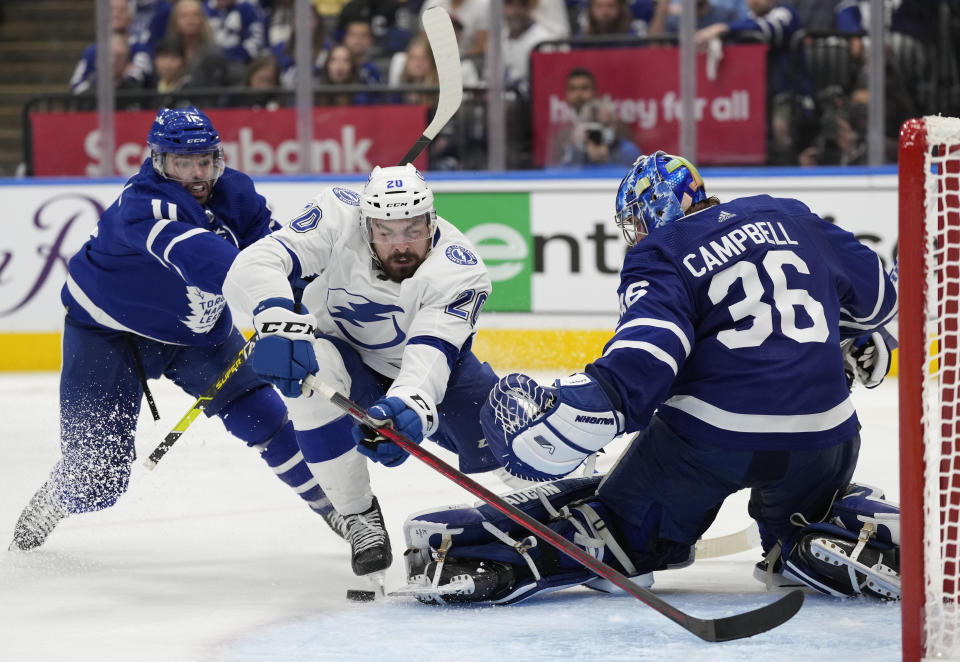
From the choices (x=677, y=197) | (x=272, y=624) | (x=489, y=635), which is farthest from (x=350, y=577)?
(x=677, y=197)

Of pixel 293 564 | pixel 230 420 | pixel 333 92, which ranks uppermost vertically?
pixel 333 92

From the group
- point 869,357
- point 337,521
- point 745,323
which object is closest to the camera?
point 745,323

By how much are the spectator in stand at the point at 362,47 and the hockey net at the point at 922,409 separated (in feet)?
14.1

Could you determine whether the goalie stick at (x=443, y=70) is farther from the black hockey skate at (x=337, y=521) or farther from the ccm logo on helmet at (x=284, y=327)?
the ccm logo on helmet at (x=284, y=327)

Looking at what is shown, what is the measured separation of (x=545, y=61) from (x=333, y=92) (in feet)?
3.10

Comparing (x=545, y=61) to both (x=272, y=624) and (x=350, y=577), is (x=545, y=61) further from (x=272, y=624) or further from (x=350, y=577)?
(x=272, y=624)

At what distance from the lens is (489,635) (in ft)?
8.50

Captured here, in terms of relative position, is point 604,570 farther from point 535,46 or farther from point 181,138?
point 535,46

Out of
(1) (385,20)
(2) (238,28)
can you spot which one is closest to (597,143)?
(1) (385,20)

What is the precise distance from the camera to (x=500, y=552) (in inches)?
110

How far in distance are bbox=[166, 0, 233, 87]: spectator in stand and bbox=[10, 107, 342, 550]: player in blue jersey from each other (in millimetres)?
3104

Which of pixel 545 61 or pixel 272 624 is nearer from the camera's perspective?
pixel 272 624

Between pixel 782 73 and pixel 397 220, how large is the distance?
3.59 metres

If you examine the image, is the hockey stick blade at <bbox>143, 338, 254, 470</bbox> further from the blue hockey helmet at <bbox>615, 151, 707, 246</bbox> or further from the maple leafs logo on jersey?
the blue hockey helmet at <bbox>615, 151, 707, 246</bbox>
